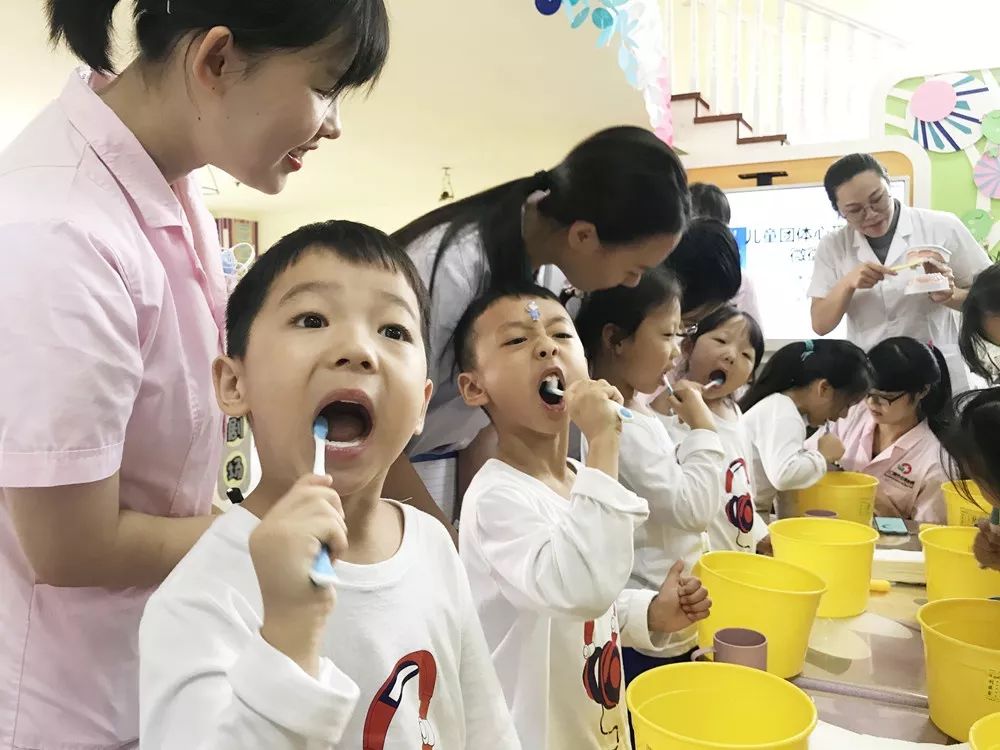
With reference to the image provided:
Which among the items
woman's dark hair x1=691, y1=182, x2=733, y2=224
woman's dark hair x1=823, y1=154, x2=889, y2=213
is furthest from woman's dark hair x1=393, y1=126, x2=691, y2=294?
woman's dark hair x1=823, y1=154, x2=889, y2=213

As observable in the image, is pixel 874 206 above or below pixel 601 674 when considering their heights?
above

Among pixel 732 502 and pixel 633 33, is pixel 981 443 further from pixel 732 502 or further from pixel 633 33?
pixel 633 33

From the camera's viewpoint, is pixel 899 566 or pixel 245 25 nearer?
pixel 245 25

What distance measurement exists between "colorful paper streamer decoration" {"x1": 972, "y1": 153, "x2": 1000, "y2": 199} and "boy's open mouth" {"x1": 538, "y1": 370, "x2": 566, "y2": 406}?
348 centimetres

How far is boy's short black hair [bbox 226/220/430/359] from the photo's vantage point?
2.28ft

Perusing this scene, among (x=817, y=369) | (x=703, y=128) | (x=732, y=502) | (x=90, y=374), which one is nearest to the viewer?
(x=90, y=374)

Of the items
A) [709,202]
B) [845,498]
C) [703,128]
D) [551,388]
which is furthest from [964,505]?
[703,128]

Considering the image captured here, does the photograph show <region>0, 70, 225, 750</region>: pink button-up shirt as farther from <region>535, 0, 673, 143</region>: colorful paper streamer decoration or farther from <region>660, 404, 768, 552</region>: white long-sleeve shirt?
<region>535, 0, 673, 143</region>: colorful paper streamer decoration

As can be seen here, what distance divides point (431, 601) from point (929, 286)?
2190 millimetres

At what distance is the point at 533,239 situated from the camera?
1367 millimetres

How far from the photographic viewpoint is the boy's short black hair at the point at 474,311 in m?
1.13

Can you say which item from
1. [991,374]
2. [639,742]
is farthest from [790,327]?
[639,742]

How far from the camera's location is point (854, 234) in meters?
2.72

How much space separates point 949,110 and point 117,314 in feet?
13.3
